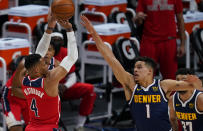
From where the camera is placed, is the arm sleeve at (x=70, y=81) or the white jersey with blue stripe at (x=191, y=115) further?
the arm sleeve at (x=70, y=81)

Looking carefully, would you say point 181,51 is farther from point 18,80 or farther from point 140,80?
point 140,80

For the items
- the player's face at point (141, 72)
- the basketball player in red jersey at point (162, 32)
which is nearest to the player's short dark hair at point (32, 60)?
the player's face at point (141, 72)

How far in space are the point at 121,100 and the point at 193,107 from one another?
4137 mm

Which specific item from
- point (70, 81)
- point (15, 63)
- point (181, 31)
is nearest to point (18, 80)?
point (15, 63)

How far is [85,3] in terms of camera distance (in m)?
12.6

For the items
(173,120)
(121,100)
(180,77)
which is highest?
(180,77)

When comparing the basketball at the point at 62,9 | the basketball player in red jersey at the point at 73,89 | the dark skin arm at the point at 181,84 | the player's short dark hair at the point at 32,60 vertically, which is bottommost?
the basketball player in red jersey at the point at 73,89

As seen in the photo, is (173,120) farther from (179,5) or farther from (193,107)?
(179,5)

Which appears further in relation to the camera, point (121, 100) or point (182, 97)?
point (121, 100)

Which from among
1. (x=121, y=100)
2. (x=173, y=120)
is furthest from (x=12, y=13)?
(x=173, y=120)

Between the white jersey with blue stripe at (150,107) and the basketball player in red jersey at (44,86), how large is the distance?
889 millimetres

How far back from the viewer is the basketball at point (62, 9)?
782 cm

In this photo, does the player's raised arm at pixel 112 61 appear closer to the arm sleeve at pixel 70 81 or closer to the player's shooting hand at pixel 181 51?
the arm sleeve at pixel 70 81

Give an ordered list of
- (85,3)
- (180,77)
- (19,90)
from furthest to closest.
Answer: (85,3)
(19,90)
(180,77)
